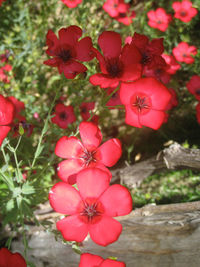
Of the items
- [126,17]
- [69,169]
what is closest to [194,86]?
[126,17]

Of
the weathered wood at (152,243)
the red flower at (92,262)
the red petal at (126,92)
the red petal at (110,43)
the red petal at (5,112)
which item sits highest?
the red petal at (110,43)

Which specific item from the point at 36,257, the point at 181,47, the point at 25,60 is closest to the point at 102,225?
the point at 36,257

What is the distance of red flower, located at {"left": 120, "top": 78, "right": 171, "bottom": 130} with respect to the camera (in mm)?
862

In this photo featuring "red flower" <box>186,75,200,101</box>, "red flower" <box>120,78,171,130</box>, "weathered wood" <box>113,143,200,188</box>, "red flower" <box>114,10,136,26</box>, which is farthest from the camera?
"red flower" <box>114,10,136,26</box>

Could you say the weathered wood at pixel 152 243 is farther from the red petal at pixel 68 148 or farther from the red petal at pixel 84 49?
the red petal at pixel 84 49

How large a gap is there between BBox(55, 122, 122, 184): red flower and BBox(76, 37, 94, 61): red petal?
0.26 m

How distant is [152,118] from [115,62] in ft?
0.83

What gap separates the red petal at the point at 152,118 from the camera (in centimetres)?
90

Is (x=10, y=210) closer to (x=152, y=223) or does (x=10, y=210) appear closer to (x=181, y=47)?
(x=152, y=223)

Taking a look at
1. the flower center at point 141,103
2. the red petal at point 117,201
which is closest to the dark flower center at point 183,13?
the flower center at point 141,103

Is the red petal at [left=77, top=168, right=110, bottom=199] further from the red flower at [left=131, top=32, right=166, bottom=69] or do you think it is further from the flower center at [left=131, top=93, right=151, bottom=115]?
the red flower at [left=131, top=32, right=166, bottom=69]

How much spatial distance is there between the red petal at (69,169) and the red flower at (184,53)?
135 centimetres

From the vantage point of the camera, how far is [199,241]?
1.03 metres

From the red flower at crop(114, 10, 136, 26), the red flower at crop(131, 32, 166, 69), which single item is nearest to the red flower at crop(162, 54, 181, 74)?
the red flower at crop(114, 10, 136, 26)
